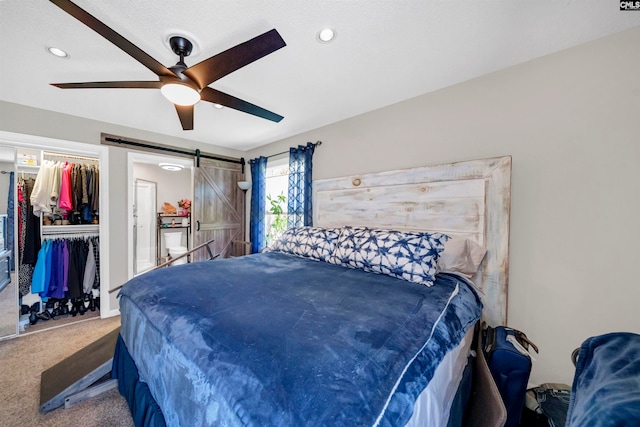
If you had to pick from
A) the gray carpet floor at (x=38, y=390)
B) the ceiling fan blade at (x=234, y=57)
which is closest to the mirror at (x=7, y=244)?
the gray carpet floor at (x=38, y=390)

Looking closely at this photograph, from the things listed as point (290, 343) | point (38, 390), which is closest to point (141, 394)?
point (290, 343)

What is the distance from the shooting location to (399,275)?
1582 millimetres

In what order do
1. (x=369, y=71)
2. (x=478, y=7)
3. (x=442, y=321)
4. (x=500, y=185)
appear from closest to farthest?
(x=442, y=321), (x=478, y=7), (x=500, y=185), (x=369, y=71)

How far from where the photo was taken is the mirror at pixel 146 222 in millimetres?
4941

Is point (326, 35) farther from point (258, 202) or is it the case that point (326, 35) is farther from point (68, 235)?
point (68, 235)

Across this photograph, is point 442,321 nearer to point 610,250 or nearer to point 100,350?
point 610,250

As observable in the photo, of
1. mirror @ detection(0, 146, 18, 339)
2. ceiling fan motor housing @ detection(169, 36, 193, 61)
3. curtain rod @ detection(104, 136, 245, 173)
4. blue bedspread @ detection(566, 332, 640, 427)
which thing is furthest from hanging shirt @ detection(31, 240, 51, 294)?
blue bedspread @ detection(566, 332, 640, 427)

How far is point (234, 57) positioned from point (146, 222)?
510cm

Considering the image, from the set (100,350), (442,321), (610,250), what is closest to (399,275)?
(442,321)

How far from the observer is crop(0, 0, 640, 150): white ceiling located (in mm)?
1257

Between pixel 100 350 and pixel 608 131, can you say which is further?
pixel 100 350

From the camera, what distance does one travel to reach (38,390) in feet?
5.49

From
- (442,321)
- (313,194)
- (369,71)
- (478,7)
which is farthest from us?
(313,194)

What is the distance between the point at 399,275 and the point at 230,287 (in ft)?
3.63
